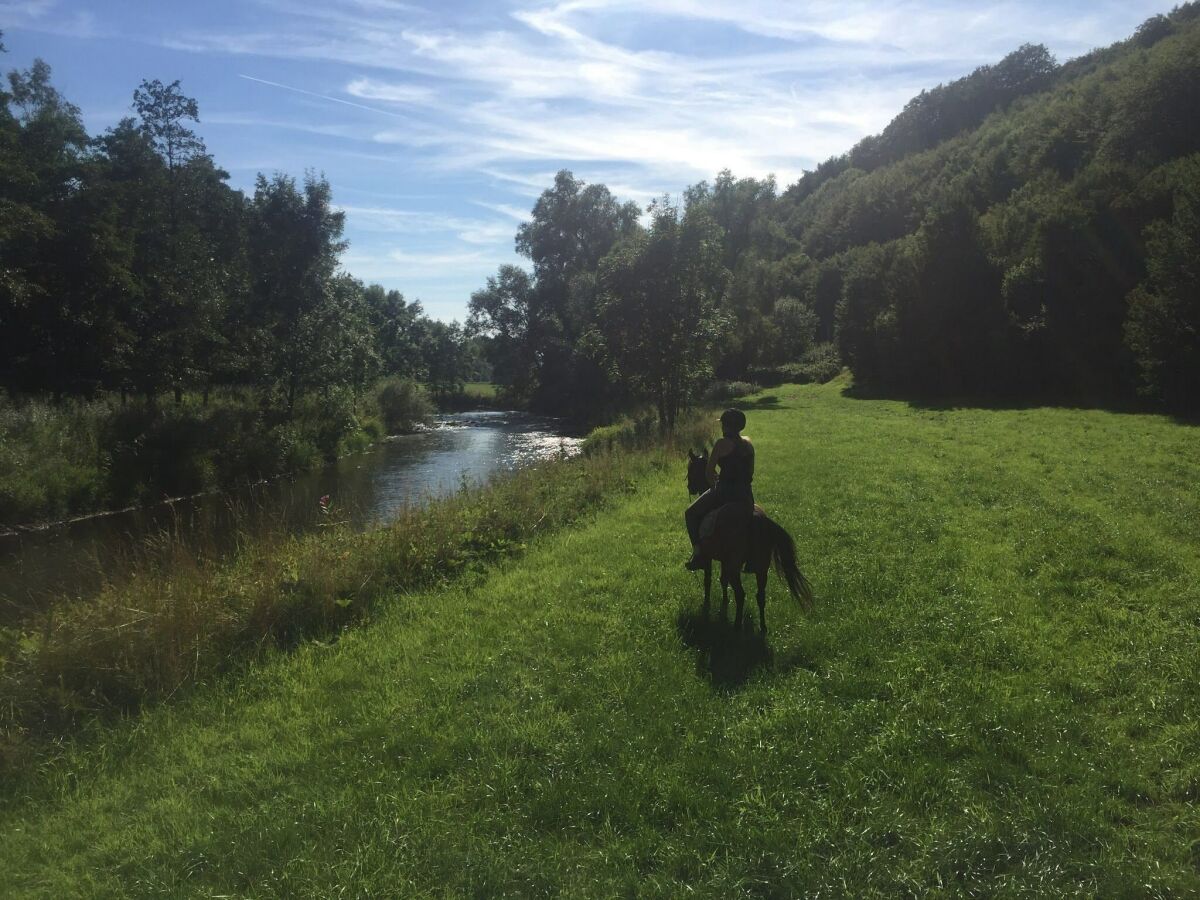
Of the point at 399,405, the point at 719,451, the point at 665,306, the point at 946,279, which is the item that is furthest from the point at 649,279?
the point at 399,405

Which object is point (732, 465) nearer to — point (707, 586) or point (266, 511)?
point (707, 586)

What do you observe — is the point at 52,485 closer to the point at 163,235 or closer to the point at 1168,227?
the point at 163,235

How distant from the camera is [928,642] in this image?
20.0ft

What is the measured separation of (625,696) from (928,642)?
292 cm

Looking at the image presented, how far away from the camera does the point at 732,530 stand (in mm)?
6316

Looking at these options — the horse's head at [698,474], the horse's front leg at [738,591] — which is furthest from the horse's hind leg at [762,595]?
the horse's head at [698,474]

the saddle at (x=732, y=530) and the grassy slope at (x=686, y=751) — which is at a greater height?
the saddle at (x=732, y=530)

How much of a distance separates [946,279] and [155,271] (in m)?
40.9

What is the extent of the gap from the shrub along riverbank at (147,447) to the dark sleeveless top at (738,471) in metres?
20.2

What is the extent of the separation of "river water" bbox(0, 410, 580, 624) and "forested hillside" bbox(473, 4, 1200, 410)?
745 cm

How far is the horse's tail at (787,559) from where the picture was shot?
6418mm

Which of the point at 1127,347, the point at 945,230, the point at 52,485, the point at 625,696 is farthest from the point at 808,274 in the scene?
the point at 625,696

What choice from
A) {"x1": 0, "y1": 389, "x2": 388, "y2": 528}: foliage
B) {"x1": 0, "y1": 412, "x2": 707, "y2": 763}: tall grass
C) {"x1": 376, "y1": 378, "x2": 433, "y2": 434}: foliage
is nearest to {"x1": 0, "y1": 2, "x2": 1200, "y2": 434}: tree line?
{"x1": 0, "y1": 389, "x2": 388, "y2": 528}: foliage

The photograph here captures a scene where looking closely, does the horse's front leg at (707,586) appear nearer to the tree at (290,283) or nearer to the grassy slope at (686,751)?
the grassy slope at (686,751)
